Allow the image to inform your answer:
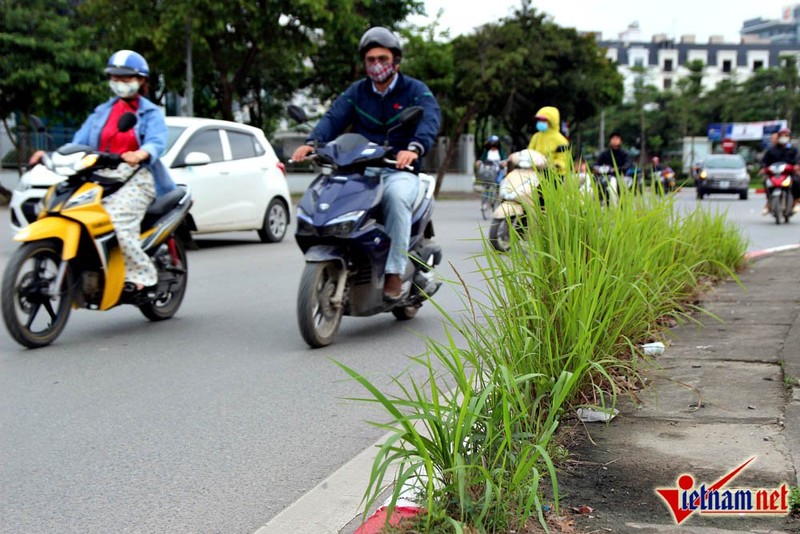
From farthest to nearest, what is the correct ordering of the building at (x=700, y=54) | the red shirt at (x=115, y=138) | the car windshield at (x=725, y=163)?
1. the building at (x=700, y=54)
2. the car windshield at (x=725, y=163)
3. the red shirt at (x=115, y=138)

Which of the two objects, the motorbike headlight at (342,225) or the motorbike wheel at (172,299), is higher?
the motorbike headlight at (342,225)

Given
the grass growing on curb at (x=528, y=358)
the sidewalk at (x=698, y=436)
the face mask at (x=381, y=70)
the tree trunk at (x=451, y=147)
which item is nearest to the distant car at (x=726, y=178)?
the tree trunk at (x=451, y=147)

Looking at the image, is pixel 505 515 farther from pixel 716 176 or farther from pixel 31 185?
pixel 716 176

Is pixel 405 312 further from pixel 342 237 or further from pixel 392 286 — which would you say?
pixel 342 237

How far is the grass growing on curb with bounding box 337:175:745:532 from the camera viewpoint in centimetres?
300

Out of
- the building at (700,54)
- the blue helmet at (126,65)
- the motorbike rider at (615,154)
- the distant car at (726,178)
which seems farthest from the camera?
the building at (700,54)

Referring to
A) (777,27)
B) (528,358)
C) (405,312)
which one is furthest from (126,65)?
(777,27)

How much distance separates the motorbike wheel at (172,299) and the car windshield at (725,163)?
27.7 meters

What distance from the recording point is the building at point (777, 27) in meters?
161

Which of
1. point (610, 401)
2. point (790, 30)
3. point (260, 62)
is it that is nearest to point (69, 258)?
point (610, 401)

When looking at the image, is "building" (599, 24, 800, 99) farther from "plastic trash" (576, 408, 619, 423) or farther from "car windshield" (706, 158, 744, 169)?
"plastic trash" (576, 408, 619, 423)

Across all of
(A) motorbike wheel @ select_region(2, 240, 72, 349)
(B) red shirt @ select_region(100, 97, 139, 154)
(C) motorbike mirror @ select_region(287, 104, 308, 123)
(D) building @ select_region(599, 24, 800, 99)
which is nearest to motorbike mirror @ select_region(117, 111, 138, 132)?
(B) red shirt @ select_region(100, 97, 139, 154)

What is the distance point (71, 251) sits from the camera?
6.37 metres

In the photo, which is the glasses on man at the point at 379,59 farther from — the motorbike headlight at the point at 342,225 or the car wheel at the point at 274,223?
the car wheel at the point at 274,223
